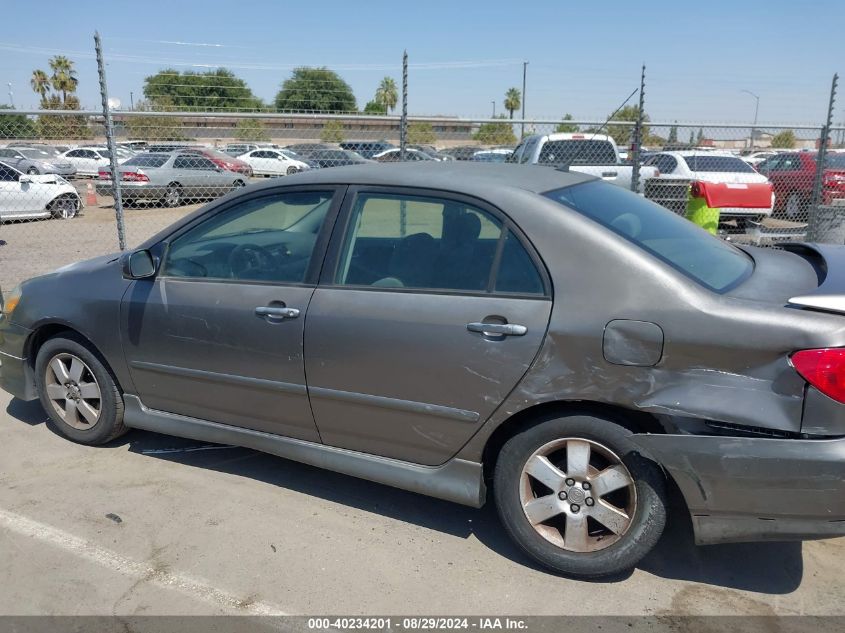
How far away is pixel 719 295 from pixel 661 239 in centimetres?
53

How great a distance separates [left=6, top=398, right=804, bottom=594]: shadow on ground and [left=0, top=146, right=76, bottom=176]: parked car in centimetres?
1836

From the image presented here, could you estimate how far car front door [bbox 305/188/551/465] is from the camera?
9.36 feet

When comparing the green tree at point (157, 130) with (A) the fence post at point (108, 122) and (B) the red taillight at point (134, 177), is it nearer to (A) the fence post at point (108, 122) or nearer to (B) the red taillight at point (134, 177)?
(A) the fence post at point (108, 122)

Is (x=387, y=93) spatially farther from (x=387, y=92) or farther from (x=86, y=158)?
(x=86, y=158)

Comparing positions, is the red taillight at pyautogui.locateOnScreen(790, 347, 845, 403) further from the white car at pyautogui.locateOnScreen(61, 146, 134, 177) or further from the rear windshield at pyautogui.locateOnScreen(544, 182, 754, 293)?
the white car at pyautogui.locateOnScreen(61, 146, 134, 177)

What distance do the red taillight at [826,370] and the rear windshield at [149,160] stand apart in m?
16.4

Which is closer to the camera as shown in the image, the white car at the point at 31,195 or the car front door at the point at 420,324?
the car front door at the point at 420,324

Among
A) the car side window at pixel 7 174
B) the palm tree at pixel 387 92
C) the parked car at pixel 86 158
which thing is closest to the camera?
the car side window at pixel 7 174

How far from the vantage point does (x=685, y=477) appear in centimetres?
260

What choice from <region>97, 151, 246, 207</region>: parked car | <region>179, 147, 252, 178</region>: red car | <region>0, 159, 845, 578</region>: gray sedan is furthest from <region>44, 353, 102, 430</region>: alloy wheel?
<region>179, 147, 252, 178</region>: red car

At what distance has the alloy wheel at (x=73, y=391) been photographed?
4.04 metres

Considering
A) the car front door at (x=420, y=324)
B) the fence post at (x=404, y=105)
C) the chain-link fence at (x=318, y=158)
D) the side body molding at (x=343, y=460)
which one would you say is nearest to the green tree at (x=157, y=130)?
the chain-link fence at (x=318, y=158)

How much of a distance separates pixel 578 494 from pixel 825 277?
1371 millimetres

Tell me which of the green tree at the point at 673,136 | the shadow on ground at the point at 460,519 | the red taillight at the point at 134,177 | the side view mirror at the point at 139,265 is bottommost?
the shadow on ground at the point at 460,519
